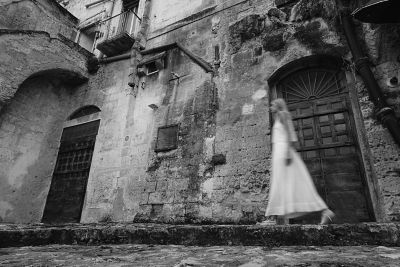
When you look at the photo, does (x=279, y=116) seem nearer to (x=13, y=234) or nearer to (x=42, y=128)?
(x=13, y=234)

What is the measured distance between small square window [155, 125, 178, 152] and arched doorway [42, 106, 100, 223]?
113 inches

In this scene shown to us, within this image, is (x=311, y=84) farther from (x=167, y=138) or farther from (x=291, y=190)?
(x=167, y=138)

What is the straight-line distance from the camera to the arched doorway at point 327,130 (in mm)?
4922

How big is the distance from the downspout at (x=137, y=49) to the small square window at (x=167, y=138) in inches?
76.7

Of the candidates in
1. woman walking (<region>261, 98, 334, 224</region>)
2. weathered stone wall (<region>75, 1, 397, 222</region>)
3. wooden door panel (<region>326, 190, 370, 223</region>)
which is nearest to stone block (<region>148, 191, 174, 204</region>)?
weathered stone wall (<region>75, 1, 397, 222</region>)

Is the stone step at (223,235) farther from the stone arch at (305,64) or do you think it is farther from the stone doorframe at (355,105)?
the stone arch at (305,64)

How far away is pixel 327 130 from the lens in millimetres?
5516

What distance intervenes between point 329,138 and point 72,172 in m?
7.96

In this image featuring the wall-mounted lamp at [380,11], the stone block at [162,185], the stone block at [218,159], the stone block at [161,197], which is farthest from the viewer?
the stone block at [162,185]

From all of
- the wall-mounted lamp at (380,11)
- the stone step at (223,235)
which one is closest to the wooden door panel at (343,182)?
the stone step at (223,235)

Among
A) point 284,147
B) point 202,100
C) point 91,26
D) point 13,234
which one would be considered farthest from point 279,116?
point 91,26

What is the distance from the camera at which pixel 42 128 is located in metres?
9.50

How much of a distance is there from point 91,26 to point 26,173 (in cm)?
761

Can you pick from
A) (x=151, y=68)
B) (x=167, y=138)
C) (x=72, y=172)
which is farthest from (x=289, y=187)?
(x=72, y=172)
